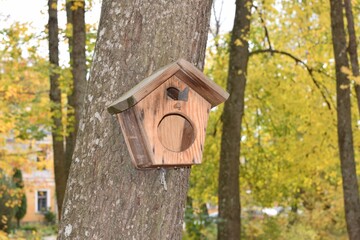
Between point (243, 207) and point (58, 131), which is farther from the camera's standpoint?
point (243, 207)

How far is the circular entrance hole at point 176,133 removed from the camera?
2829mm

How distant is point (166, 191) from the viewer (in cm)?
281

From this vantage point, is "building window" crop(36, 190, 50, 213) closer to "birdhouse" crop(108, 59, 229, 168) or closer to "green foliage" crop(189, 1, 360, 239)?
"green foliage" crop(189, 1, 360, 239)

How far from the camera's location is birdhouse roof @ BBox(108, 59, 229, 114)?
2652 mm

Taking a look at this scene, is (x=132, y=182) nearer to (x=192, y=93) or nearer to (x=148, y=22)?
(x=192, y=93)

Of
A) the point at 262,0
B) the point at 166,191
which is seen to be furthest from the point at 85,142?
the point at 262,0

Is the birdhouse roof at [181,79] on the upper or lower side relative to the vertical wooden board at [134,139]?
upper

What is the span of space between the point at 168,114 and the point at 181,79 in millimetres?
171

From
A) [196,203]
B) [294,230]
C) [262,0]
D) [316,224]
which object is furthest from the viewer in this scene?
[196,203]

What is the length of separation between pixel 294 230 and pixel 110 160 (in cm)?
1463

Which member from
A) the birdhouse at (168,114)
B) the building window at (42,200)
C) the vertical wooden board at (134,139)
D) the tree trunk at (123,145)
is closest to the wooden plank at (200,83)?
the birdhouse at (168,114)

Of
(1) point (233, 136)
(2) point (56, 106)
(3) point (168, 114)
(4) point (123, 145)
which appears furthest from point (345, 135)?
(4) point (123, 145)

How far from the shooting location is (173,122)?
289 cm

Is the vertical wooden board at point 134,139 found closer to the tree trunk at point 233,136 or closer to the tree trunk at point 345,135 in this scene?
the tree trunk at point 345,135
